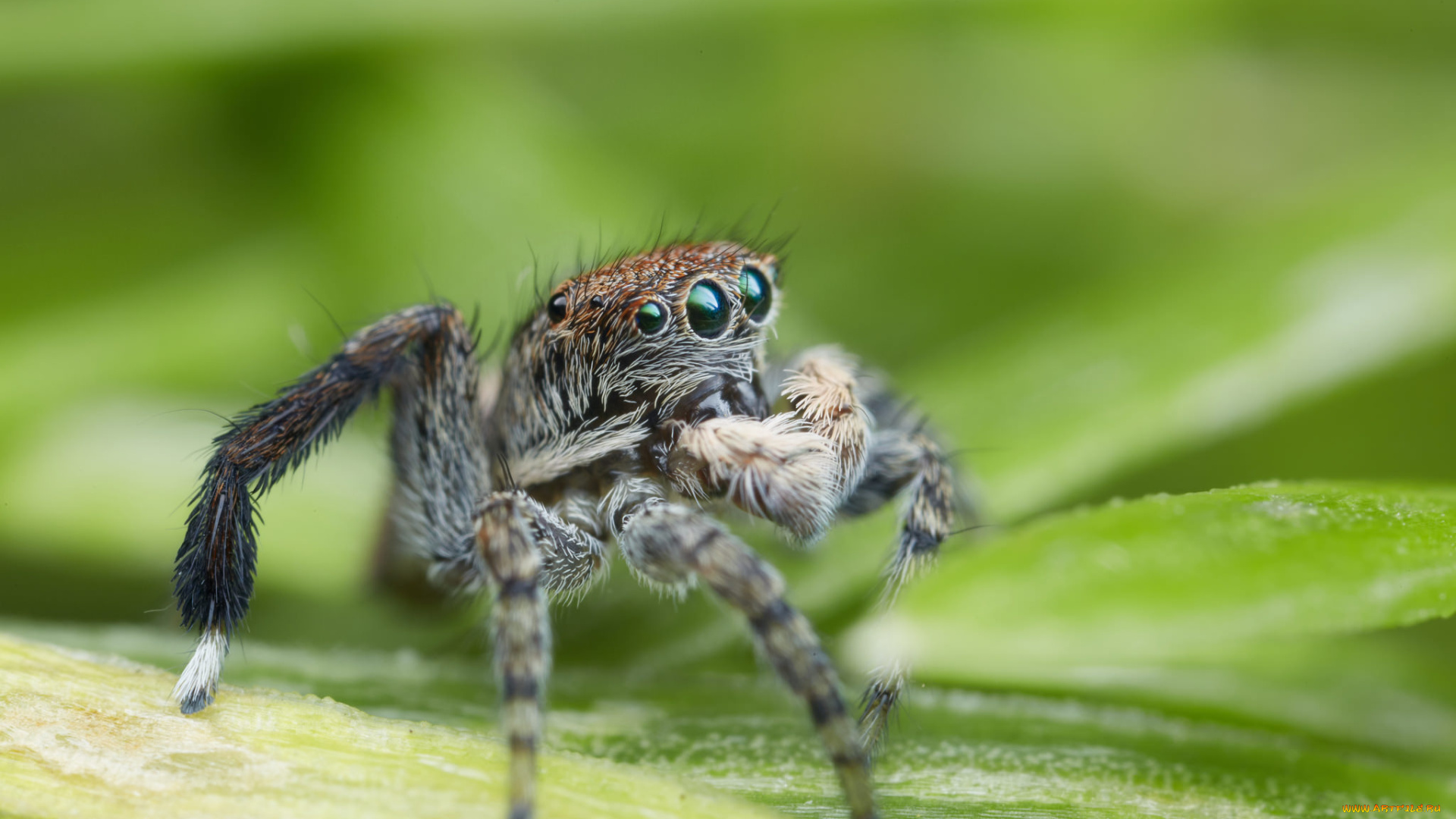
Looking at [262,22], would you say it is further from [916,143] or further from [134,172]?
[916,143]

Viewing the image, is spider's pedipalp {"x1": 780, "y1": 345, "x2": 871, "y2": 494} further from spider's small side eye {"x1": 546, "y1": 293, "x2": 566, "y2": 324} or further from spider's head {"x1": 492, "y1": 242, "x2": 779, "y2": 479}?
spider's small side eye {"x1": 546, "y1": 293, "x2": 566, "y2": 324}

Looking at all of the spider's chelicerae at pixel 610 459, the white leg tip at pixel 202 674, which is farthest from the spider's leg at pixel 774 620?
the white leg tip at pixel 202 674

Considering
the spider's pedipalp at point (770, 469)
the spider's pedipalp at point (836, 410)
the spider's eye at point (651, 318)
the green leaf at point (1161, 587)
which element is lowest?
the green leaf at point (1161, 587)

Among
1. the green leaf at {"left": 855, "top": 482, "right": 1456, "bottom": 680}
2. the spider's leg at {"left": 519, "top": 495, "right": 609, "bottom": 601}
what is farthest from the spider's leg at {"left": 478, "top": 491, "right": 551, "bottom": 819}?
the green leaf at {"left": 855, "top": 482, "right": 1456, "bottom": 680}

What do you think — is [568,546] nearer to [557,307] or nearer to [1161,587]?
[557,307]

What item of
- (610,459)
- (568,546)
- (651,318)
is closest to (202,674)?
(568,546)

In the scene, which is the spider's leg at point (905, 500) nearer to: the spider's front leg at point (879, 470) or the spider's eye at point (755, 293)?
the spider's front leg at point (879, 470)

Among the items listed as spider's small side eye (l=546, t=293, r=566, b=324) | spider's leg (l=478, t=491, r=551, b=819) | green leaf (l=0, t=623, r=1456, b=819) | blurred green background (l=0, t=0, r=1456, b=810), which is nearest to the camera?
spider's leg (l=478, t=491, r=551, b=819)
